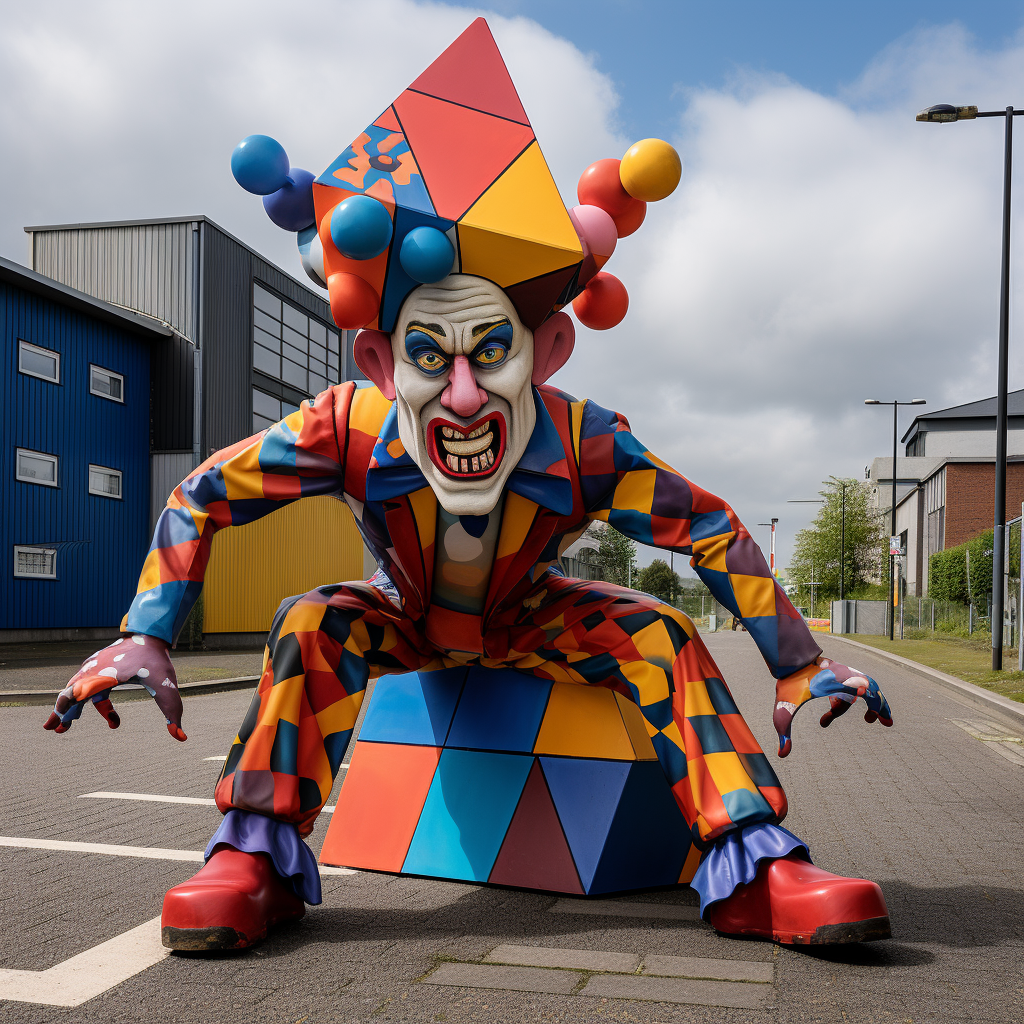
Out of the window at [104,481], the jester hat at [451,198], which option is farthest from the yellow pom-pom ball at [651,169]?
the window at [104,481]

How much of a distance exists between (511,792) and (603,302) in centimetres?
169

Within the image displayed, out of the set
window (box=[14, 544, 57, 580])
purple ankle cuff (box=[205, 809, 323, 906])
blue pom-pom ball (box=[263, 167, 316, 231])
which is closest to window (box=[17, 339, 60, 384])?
window (box=[14, 544, 57, 580])

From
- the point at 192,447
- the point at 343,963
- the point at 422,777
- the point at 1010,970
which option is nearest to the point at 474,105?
the point at 422,777

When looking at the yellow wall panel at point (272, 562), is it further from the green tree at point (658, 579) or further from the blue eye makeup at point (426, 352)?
the green tree at point (658, 579)

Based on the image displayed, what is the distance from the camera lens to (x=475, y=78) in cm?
322

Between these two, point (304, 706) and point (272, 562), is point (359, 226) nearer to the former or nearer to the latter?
point (304, 706)

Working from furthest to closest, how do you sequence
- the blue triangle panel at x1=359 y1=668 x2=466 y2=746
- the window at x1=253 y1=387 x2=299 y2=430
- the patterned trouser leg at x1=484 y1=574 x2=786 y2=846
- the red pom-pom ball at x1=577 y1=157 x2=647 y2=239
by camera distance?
the window at x1=253 y1=387 x2=299 y2=430 < the blue triangle panel at x1=359 y1=668 x2=466 y2=746 < the red pom-pom ball at x1=577 y1=157 x2=647 y2=239 < the patterned trouser leg at x1=484 y1=574 x2=786 y2=846

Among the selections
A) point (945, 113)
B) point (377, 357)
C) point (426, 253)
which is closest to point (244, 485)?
point (377, 357)

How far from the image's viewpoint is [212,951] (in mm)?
2678

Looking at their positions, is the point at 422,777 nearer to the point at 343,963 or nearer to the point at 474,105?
the point at 343,963

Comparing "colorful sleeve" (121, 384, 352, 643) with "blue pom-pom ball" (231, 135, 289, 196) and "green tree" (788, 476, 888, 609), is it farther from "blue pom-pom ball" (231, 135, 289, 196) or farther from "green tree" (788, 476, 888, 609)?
"green tree" (788, 476, 888, 609)

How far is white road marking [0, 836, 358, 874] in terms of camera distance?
4036mm

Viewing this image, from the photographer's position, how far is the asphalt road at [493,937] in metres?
2.33

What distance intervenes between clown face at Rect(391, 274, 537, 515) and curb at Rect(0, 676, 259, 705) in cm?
760
